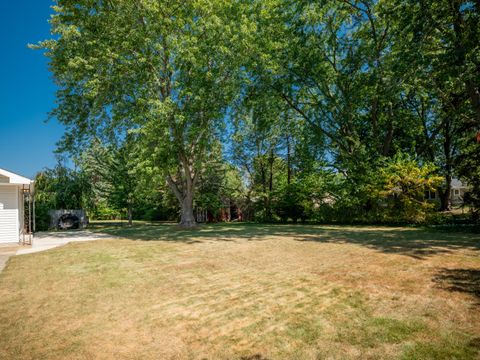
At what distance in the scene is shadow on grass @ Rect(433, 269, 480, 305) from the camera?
15.5 feet

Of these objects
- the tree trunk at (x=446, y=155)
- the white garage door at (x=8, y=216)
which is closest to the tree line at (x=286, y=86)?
the tree trunk at (x=446, y=155)

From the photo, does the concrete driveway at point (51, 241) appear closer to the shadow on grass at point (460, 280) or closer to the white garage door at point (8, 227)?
the white garage door at point (8, 227)

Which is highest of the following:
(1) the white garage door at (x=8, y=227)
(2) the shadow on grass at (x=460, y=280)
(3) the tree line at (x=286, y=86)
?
(3) the tree line at (x=286, y=86)

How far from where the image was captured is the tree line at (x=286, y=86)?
14617mm

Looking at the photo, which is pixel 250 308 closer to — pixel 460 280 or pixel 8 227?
pixel 460 280

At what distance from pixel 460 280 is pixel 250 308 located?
3.86m

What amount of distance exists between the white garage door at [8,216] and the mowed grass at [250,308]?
6959 mm

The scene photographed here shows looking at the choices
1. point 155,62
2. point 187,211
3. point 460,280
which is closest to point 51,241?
point 187,211

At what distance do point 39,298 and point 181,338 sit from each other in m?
3.33

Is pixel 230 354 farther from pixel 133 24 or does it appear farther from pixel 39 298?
pixel 133 24

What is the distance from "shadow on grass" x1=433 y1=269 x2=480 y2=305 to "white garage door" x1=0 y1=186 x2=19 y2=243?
1607 cm

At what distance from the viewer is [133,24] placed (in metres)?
16.8

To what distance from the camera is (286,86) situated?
68.4 feet

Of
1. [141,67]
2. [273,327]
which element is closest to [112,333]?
[273,327]
